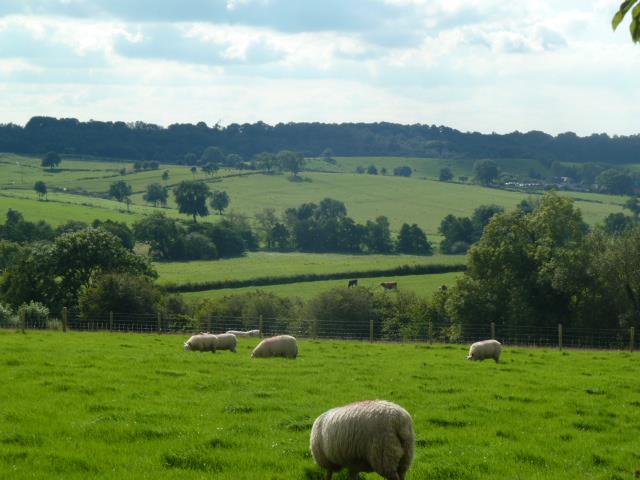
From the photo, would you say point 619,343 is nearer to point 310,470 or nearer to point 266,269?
point 310,470

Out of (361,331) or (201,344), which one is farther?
(361,331)

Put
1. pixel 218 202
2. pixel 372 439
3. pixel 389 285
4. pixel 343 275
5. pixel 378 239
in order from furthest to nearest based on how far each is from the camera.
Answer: pixel 218 202
pixel 378 239
pixel 343 275
pixel 389 285
pixel 372 439

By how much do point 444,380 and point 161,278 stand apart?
246ft

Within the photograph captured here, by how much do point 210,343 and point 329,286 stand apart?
64.0 metres

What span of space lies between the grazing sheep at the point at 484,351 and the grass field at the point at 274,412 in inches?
38.5

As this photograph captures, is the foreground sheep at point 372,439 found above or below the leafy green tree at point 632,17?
below

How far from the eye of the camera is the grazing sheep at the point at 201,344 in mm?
30734

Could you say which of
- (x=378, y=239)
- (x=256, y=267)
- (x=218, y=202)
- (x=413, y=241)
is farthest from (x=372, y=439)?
(x=218, y=202)

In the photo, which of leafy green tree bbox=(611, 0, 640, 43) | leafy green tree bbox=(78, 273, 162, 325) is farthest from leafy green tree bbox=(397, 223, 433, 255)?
leafy green tree bbox=(611, 0, 640, 43)

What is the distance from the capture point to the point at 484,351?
29328mm

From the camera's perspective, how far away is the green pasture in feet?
292

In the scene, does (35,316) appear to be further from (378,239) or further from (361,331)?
(378,239)

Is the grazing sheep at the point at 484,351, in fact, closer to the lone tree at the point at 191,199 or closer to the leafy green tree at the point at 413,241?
the leafy green tree at the point at 413,241

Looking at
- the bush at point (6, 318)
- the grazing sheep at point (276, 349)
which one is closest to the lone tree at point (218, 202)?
the bush at point (6, 318)
